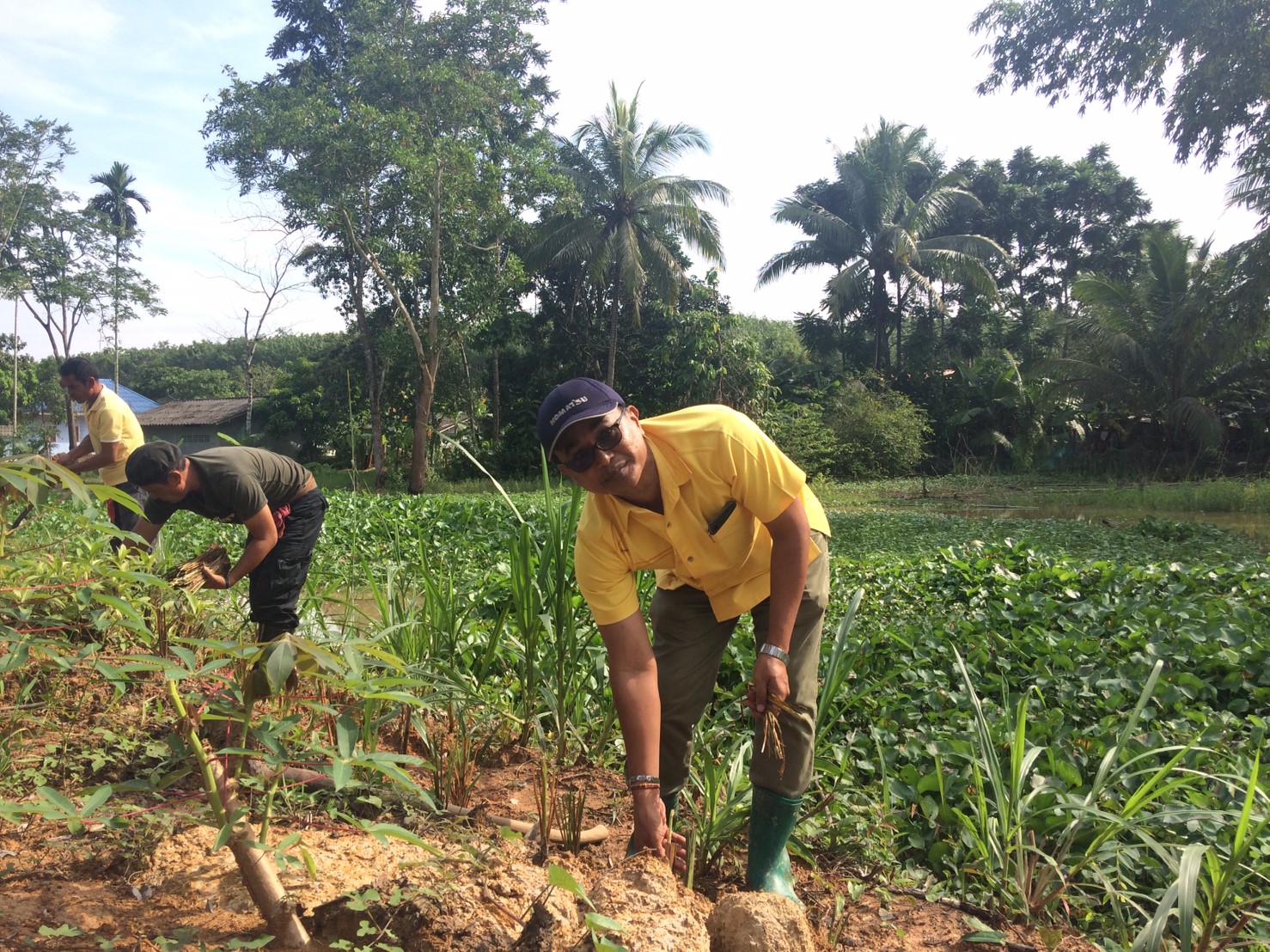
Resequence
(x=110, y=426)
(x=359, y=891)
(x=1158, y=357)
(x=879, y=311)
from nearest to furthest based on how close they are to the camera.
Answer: (x=359, y=891), (x=110, y=426), (x=1158, y=357), (x=879, y=311)

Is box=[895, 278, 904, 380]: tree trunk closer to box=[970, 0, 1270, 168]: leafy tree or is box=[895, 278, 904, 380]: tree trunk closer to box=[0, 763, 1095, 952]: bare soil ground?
box=[970, 0, 1270, 168]: leafy tree

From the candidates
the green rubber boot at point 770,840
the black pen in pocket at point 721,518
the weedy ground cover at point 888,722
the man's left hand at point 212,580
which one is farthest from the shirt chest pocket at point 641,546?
the man's left hand at point 212,580

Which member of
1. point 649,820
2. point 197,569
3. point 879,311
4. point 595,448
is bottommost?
point 649,820

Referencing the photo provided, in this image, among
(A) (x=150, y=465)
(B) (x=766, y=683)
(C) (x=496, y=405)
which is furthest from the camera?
(C) (x=496, y=405)

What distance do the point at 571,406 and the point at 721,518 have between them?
533 millimetres

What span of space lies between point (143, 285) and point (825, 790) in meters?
33.6

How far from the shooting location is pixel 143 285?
1182 inches

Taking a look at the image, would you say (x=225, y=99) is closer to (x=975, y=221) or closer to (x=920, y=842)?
(x=920, y=842)

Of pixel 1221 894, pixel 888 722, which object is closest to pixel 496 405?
pixel 888 722

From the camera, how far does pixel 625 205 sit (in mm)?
19766

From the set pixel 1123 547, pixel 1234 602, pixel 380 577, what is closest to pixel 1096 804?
pixel 1234 602

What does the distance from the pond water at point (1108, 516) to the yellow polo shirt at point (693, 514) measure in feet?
38.6

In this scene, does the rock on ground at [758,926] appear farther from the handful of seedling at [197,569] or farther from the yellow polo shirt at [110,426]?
the yellow polo shirt at [110,426]

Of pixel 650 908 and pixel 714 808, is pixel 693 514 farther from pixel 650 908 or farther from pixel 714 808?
pixel 650 908
